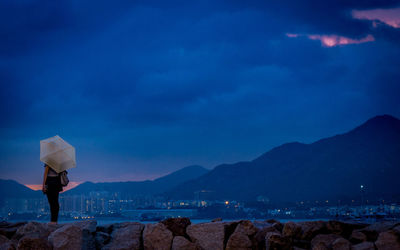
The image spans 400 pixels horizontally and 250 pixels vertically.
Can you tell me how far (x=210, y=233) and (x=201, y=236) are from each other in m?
0.15

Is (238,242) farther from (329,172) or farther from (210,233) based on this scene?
(329,172)

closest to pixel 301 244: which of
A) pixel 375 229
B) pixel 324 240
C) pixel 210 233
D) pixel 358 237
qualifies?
pixel 324 240

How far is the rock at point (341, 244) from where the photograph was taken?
7.15 m

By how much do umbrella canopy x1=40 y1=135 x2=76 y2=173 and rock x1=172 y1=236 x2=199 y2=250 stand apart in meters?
3.20

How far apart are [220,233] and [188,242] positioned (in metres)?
0.51

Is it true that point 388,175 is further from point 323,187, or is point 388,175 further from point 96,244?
point 96,244

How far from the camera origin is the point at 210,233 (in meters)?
7.16

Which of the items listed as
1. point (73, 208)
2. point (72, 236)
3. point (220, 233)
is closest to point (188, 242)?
point (220, 233)

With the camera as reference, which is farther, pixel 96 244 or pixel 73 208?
pixel 73 208

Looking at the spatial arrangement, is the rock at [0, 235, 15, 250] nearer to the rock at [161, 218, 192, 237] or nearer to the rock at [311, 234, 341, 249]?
the rock at [161, 218, 192, 237]

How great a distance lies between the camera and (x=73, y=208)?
21859 millimetres

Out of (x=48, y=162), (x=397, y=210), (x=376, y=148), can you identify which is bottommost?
(x=397, y=210)

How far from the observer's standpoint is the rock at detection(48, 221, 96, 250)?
6.77 meters

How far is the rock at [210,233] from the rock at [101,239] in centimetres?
124
